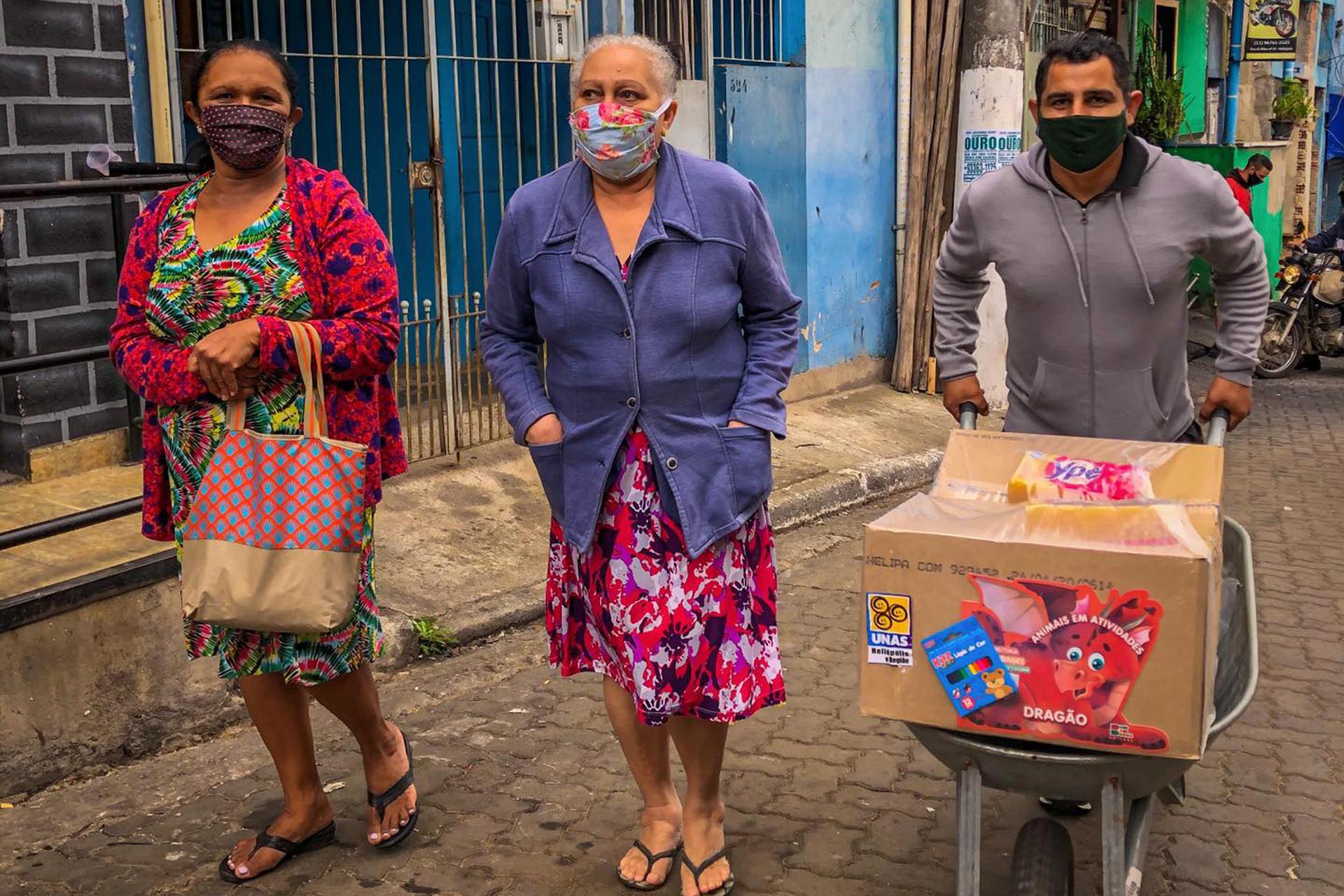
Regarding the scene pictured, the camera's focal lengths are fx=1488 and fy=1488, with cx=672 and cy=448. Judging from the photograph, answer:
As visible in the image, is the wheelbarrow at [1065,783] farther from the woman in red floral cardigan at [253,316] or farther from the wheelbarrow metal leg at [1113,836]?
the woman in red floral cardigan at [253,316]

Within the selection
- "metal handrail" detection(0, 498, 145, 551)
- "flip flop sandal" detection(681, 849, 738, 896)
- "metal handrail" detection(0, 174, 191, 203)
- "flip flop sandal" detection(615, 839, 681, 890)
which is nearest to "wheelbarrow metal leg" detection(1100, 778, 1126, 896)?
"flip flop sandal" detection(681, 849, 738, 896)

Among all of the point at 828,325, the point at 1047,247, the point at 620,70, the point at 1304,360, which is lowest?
the point at 1304,360

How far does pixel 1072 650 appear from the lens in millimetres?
2516

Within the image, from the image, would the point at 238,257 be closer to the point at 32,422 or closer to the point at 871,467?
the point at 32,422

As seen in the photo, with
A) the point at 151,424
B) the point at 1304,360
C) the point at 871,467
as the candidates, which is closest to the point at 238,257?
the point at 151,424

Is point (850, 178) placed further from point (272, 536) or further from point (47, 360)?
point (272, 536)

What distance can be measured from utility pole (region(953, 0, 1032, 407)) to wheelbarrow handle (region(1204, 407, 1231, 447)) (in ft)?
19.6

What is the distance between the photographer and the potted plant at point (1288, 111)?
19.7m

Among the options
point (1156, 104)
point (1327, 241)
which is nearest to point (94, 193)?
point (1327, 241)

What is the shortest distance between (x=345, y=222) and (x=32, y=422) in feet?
8.35

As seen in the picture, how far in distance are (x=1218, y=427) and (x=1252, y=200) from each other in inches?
565

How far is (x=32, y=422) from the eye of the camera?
5238 millimetres

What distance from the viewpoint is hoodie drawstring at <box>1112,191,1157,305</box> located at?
3.29 metres

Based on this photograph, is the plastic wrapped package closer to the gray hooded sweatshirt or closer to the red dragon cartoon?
the red dragon cartoon
